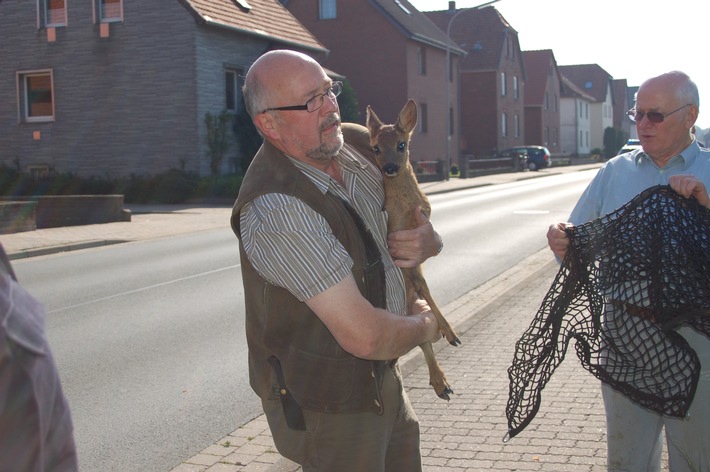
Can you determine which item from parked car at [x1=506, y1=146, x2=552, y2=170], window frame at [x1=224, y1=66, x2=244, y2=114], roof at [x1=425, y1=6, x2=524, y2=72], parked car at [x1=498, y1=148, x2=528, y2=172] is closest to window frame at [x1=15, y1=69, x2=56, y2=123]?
window frame at [x1=224, y1=66, x2=244, y2=114]

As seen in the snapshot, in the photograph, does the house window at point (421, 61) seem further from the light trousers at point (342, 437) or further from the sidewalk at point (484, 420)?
the light trousers at point (342, 437)

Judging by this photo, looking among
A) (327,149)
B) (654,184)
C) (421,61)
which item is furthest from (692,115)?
(421,61)

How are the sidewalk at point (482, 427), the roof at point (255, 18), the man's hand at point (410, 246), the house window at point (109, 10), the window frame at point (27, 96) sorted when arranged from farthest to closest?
the window frame at point (27, 96) → the house window at point (109, 10) → the roof at point (255, 18) → the sidewalk at point (482, 427) → the man's hand at point (410, 246)

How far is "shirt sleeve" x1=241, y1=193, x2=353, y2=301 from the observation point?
2604mm

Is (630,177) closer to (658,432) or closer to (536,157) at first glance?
(658,432)

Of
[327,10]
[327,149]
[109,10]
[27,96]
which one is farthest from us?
[327,10]

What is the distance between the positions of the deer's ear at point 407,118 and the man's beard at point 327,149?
83 cm

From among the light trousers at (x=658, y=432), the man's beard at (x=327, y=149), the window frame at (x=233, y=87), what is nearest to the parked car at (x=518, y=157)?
the window frame at (x=233, y=87)

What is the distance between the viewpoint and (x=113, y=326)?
9.50 m

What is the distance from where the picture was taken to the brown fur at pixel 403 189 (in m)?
3.30

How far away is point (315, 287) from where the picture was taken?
2.60 meters

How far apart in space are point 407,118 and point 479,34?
64.9 m

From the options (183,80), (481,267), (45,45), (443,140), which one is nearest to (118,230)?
(481,267)

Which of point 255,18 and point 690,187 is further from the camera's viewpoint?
point 255,18
